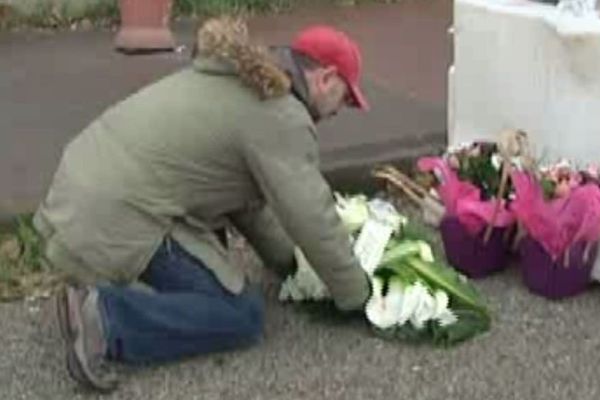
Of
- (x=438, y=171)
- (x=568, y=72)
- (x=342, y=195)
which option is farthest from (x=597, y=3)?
(x=342, y=195)

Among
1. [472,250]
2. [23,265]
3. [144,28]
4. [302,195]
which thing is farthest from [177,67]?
[302,195]

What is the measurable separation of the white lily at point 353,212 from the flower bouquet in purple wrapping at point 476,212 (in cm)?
26

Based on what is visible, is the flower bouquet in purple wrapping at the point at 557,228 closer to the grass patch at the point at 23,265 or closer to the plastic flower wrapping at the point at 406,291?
the plastic flower wrapping at the point at 406,291

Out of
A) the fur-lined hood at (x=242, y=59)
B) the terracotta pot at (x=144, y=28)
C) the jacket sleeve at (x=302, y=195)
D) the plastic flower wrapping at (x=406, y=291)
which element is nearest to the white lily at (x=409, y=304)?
the plastic flower wrapping at (x=406, y=291)

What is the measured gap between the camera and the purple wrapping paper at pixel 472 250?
464 centimetres

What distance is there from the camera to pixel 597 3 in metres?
4.71

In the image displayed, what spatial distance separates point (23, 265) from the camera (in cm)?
473

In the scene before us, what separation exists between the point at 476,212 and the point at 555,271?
0.93ft

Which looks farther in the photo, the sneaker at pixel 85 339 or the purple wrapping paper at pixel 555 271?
the purple wrapping paper at pixel 555 271

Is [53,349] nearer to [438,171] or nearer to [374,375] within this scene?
[374,375]

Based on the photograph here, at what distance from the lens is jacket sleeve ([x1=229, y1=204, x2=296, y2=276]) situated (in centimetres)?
442

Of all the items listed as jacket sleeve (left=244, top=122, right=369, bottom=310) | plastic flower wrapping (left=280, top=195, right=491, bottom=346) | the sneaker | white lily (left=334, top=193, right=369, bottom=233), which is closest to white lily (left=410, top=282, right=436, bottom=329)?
plastic flower wrapping (left=280, top=195, right=491, bottom=346)

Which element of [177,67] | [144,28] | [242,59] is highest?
[242,59]

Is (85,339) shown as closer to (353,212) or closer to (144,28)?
(353,212)
